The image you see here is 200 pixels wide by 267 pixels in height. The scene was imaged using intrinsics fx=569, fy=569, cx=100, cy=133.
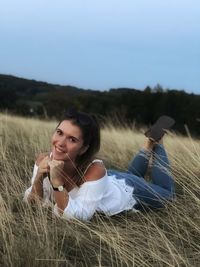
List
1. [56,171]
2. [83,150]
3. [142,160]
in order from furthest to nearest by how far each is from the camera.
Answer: [142,160], [83,150], [56,171]

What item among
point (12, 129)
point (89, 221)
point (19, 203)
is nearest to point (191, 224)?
point (89, 221)

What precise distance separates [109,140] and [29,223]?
14.7ft

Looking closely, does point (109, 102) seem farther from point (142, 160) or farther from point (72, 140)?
point (72, 140)

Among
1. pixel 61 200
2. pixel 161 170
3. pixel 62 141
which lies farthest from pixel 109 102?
pixel 61 200

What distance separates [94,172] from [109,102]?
2182 centimetres

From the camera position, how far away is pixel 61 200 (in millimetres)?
3303

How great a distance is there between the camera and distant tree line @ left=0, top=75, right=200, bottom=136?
16.3m

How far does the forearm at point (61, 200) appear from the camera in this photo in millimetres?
3293

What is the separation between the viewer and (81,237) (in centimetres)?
295

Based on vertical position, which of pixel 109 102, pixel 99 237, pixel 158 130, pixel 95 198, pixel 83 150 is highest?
pixel 158 130

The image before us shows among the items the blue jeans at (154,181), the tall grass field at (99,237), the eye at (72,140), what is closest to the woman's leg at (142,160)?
the blue jeans at (154,181)

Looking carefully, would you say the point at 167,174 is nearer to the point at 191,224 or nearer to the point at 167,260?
the point at 191,224

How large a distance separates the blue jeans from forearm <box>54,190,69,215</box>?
0.71 meters

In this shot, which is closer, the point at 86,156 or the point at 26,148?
the point at 86,156
